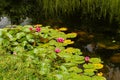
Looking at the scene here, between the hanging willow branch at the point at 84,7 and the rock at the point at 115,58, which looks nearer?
the rock at the point at 115,58

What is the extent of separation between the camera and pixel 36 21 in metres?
5.91

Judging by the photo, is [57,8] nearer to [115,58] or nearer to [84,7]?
[84,7]

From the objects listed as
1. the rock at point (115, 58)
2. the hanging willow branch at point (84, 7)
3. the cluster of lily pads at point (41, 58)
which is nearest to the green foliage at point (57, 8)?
the hanging willow branch at point (84, 7)

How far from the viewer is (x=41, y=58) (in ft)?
12.9

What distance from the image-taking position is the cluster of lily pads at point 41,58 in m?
3.53

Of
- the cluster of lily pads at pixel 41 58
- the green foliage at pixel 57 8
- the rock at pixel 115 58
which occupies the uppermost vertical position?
the green foliage at pixel 57 8

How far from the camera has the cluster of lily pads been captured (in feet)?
11.6

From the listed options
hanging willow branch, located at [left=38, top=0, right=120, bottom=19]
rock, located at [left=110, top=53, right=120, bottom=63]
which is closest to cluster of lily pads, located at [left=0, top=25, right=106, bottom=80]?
rock, located at [left=110, top=53, right=120, bottom=63]

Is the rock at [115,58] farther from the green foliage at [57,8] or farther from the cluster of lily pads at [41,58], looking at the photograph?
the green foliage at [57,8]

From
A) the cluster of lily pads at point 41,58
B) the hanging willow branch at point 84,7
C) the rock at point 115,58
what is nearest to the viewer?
the cluster of lily pads at point 41,58

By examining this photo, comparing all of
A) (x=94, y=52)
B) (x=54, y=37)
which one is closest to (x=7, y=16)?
(x=54, y=37)

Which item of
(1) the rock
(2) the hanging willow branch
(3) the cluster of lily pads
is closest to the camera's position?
(3) the cluster of lily pads

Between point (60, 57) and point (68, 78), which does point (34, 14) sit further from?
point (68, 78)

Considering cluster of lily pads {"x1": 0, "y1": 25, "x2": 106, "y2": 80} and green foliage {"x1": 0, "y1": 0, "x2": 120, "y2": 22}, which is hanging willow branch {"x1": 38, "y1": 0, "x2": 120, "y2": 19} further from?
cluster of lily pads {"x1": 0, "y1": 25, "x2": 106, "y2": 80}
